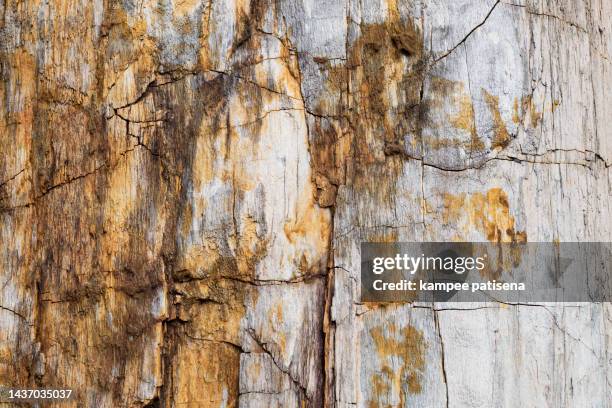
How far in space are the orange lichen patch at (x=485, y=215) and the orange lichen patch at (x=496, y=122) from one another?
13 cm

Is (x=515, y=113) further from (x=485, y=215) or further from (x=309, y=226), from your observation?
(x=309, y=226)

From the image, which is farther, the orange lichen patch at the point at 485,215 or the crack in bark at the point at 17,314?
the crack in bark at the point at 17,314

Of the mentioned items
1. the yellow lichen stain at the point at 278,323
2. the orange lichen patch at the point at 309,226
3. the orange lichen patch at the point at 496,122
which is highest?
the orange lichen patch at the point at 496,122

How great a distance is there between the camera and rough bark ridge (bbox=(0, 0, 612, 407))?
1833 mm

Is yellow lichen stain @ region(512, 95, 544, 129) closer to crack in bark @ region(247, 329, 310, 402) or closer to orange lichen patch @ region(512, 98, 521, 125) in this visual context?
orange lichen patch @ region(512, 98, 521, 125)

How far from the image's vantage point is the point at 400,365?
5.92 feet

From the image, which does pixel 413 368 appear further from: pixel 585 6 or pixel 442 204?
pixel 585 6

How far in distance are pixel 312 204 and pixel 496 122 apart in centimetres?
57

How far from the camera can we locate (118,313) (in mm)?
1905

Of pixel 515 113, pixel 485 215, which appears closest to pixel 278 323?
pixel 485 215

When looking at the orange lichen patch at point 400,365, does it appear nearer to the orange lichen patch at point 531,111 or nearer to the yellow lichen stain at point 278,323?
the yellow lichen stain at point 278,323

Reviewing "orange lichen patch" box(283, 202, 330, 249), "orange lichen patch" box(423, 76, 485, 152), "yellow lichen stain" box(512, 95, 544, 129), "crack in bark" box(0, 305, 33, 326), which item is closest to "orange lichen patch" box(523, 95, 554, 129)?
"yellow lichen stain" box(512, 95, 544, 129)

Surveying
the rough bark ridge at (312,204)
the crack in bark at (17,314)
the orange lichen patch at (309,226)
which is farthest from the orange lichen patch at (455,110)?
the crack in bark at (17,314)

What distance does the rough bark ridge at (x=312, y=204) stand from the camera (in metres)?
1.83
